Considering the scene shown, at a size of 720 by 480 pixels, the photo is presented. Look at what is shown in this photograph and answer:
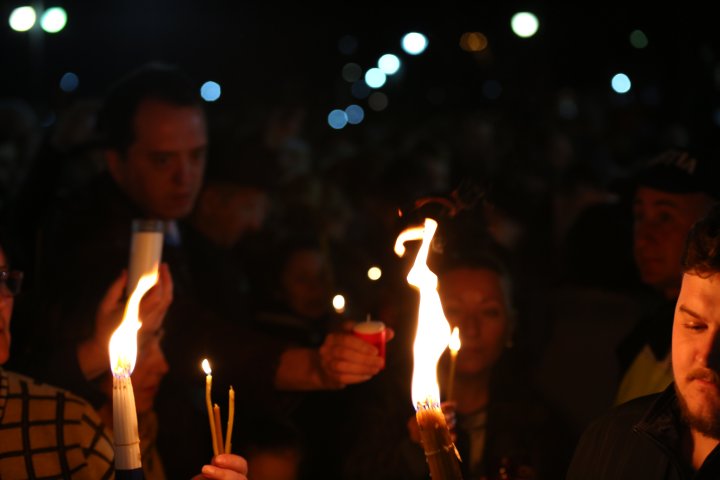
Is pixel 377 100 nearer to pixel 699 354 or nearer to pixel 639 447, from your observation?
pixel 639 447

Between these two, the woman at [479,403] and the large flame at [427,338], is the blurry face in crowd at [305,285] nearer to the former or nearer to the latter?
the woman at [479,403]

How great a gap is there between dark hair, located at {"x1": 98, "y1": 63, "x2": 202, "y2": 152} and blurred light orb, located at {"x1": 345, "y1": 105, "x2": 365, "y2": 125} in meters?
23.0

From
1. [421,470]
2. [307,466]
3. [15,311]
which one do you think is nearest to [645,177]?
[421,470]

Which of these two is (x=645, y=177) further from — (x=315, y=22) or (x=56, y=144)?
(x=315, y=22)

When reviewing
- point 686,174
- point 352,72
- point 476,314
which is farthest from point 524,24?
point 352,72

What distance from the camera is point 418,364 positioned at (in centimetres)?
261

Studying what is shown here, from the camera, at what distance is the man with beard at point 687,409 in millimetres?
2709

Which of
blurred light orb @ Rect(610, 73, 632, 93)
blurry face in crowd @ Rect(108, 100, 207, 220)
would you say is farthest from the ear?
blurred light orb @ Rect(610, 73, 632, 93)

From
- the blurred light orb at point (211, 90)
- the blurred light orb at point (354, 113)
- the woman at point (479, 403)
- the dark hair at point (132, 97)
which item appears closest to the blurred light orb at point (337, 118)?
the blurred light orb at point (354, 113)

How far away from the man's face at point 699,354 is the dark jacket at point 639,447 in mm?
82

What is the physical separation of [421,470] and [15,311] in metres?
1.69

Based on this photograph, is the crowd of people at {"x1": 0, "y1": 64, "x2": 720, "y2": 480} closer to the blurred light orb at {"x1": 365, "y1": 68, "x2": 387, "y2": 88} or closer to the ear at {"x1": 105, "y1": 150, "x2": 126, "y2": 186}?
the ear at {"x1": 105, "y1": 150, "x2": 126, "y2": 186}

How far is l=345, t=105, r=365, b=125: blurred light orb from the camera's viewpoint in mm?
28666

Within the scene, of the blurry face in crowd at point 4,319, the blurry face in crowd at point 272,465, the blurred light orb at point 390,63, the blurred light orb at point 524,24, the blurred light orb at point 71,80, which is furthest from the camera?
the blurred light orb at point 390,63
